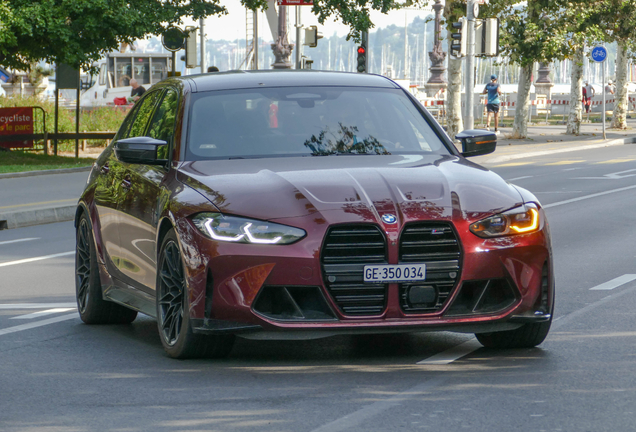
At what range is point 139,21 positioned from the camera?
77.0 feet

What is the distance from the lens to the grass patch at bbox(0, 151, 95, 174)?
74.7 ft

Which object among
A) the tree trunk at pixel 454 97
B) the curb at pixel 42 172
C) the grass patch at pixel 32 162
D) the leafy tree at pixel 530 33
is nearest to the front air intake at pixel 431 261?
the curb at pixel 42 172

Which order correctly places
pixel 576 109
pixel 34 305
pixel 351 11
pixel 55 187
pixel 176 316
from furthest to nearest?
pixel 576 109
pixel 351 11
pixel 55 187
pixel 34 305
pixel 176 316

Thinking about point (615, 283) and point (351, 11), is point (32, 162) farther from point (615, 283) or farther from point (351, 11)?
point (615, 283)

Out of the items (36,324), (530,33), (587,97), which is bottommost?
(36,324)

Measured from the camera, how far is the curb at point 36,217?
1527 cm

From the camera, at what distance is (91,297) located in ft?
24.9

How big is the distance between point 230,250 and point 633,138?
33195 millimetres

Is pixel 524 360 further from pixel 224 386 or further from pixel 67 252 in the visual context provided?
pixel 67 252

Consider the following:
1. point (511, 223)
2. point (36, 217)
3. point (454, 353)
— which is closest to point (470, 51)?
point (36, 217)

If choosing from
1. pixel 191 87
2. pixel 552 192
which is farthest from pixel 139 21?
pixel 191 87

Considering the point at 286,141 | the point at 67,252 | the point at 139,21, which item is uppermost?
the point at 139,21

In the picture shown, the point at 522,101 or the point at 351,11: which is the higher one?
the point at 351,11

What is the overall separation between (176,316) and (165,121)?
150 centimetres
